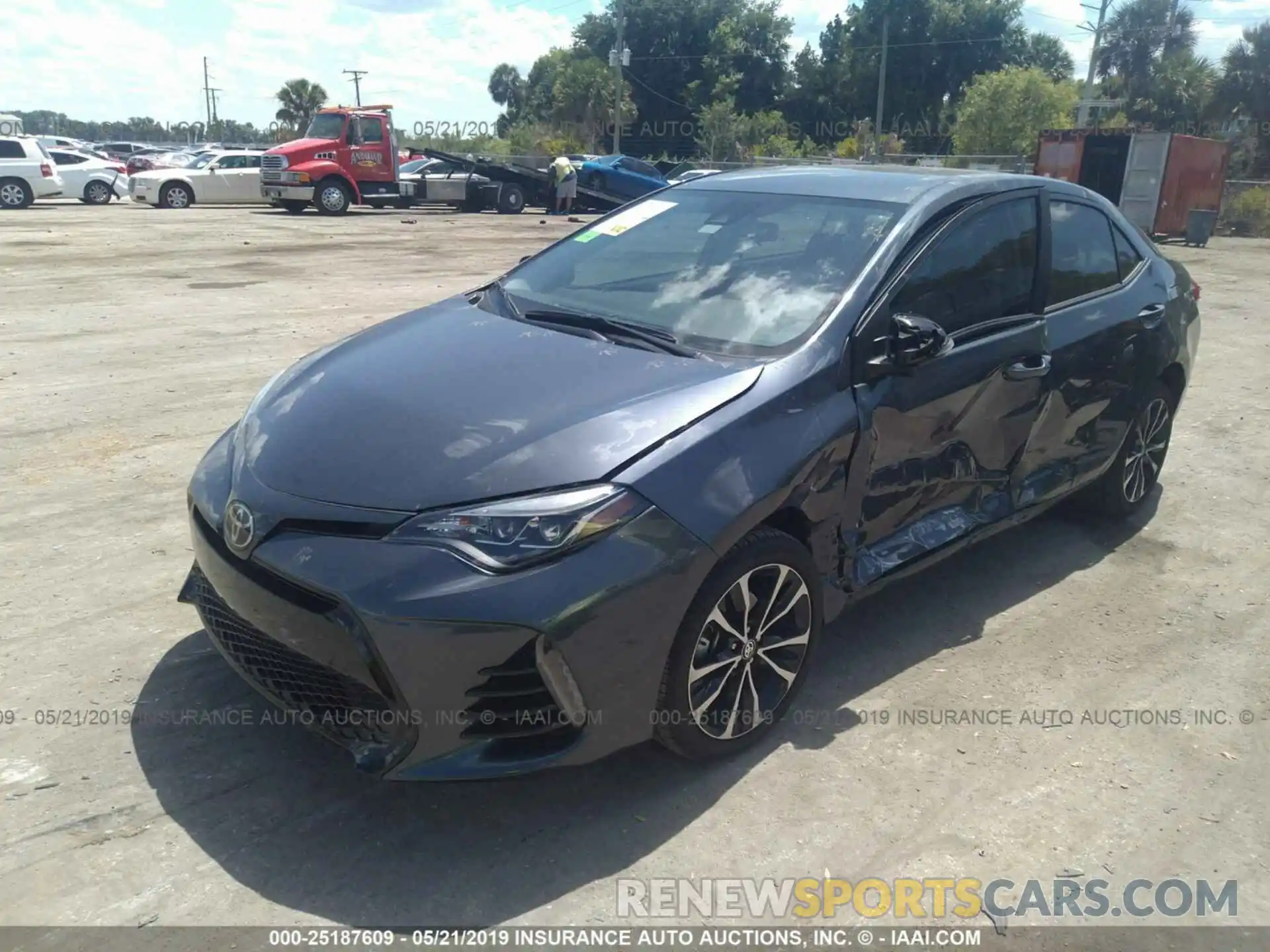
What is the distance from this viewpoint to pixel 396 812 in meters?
2.92

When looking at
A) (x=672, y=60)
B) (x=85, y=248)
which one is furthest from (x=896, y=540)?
(x=672, y=60)

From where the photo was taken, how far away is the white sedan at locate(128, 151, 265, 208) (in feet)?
86.1

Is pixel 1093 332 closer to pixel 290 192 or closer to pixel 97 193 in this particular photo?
pixel 290 192

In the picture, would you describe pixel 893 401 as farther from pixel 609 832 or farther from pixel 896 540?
pixel 609 832

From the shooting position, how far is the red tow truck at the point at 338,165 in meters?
24.6

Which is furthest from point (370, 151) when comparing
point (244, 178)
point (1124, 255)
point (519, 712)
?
point (519, 712)

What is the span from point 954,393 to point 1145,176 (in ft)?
78.4

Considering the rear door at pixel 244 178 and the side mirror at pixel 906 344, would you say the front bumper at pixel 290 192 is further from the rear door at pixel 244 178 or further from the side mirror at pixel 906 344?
the side mirror at pixel 906 344

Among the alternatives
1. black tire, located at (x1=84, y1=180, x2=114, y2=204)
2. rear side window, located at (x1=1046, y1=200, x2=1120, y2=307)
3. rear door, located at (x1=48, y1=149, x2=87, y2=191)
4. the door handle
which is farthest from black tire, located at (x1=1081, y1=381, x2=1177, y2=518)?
black tire, located at (x1=84, y1=180, x2=114, y2=204)

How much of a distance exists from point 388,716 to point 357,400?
1.04m

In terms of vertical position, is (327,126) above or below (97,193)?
above

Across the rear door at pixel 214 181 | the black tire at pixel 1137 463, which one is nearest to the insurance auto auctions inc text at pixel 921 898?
the black tire at pixel 1137 463

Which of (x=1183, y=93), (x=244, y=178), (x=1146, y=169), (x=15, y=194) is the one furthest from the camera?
(x=1183, y=93)

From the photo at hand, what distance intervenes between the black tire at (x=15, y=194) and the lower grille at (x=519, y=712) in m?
26.9
